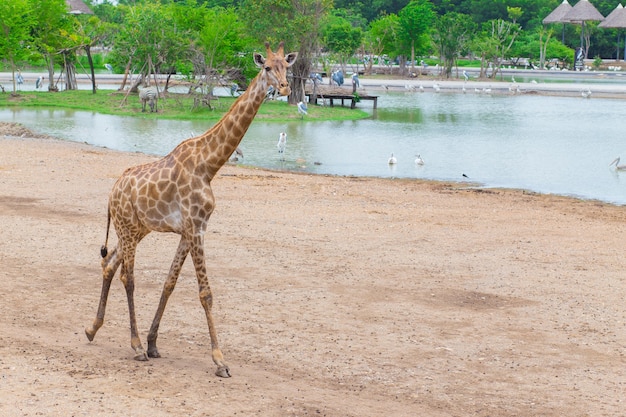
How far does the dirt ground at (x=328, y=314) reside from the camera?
792cm

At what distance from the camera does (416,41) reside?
76.8 m

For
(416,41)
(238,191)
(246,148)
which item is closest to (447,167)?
(246,148)

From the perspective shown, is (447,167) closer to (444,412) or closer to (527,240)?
(527,240)

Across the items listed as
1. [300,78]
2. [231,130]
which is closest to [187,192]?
[231,130]

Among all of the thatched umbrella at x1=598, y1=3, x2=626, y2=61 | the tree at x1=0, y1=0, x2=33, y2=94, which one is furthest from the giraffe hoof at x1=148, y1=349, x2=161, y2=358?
the thatched umbrella at x1=598, y1=3, x2=626, y2=61

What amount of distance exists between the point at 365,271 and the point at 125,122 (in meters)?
28.2

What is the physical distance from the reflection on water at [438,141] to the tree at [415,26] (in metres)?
24.0

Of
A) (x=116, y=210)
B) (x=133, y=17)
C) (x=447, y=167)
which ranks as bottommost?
(x=447, y=167)

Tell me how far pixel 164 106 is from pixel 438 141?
13.7 m

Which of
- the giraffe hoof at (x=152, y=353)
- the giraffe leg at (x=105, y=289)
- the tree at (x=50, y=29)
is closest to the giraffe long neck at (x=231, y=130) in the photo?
the giraffe leg at (x=105, y=289)

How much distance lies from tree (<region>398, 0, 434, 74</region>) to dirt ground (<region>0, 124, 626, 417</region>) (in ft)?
190

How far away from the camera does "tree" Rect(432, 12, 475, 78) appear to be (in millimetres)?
74625

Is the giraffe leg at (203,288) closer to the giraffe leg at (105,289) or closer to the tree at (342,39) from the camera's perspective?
the giraffe leg at (105,289)

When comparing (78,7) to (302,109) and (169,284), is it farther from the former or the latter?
(169,284)
